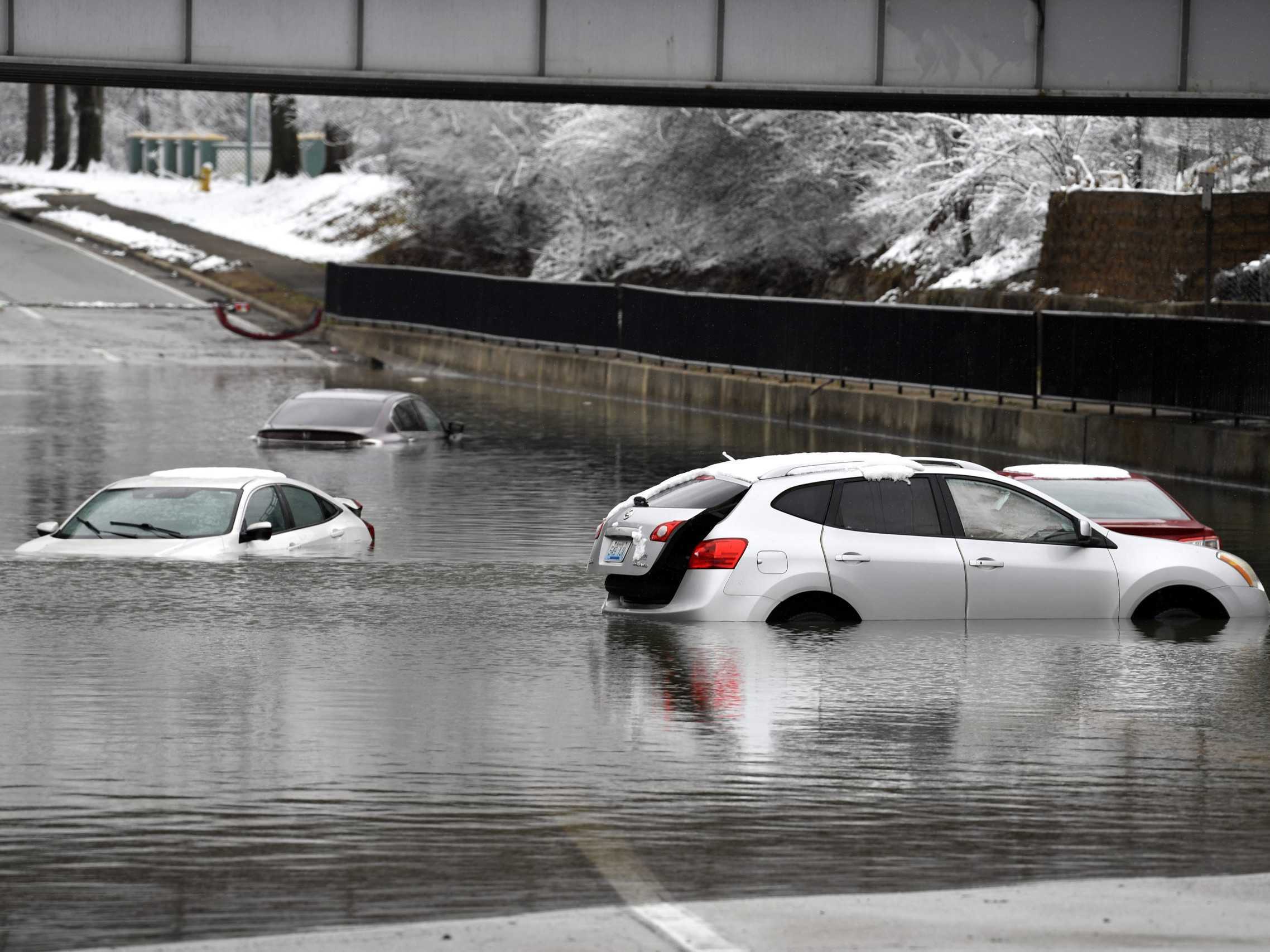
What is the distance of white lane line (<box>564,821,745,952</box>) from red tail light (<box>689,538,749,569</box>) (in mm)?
5057

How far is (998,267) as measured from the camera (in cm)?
4953

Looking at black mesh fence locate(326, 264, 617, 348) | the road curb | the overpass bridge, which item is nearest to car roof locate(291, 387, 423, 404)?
the overpass bridge

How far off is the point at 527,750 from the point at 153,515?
7.79 m

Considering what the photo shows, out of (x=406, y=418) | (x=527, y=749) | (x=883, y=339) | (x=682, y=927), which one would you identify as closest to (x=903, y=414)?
(x=883, y=339)

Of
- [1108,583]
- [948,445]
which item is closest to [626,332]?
[948,445]

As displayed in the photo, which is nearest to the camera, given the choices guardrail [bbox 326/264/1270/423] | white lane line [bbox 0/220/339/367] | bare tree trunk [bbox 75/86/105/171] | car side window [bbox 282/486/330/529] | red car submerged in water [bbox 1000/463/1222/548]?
red car submerged in water [bbox 1000/463/1222/548]

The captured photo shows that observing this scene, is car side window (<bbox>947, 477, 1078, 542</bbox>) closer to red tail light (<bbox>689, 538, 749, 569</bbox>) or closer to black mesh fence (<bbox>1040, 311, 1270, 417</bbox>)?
Result: red tail light (<bbox>689, 538, 749, 569</bbox>)

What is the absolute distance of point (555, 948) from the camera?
6902 millimetres

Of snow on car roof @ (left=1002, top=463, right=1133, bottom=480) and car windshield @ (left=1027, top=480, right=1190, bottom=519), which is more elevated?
snow on car roof @ (left=1002, top=463, right=1133, bottom=480)

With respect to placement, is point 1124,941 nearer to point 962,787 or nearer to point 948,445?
point 962,787

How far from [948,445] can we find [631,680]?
21662mm

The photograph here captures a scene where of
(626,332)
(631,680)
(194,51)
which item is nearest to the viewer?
(631,680)

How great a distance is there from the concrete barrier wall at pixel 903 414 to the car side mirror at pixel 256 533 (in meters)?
15.2

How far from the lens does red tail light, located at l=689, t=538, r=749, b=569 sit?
13789 millimetres
